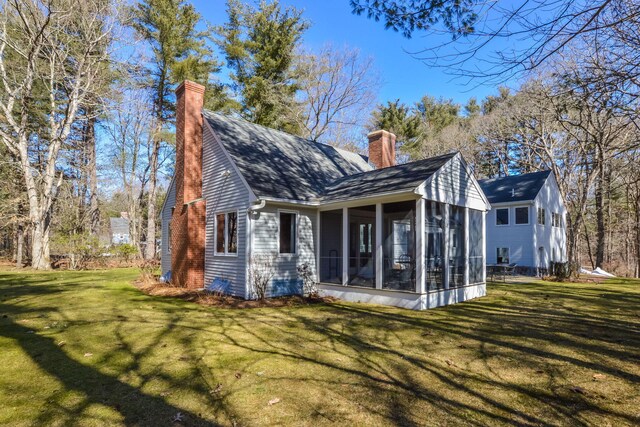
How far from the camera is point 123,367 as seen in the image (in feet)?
15.7

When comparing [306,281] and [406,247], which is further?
[406,247]

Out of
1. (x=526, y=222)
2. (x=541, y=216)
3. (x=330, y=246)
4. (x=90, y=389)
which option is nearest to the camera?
(x=90, y=389)

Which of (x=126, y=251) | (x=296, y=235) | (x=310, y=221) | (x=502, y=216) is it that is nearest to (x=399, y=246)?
(x=310, y=221)

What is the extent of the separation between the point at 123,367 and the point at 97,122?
26.5 m

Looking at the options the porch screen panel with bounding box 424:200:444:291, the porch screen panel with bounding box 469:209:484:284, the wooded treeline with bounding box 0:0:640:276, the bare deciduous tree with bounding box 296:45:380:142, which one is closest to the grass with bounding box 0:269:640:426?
the porch screen panel with bounding box 424:200:444:291

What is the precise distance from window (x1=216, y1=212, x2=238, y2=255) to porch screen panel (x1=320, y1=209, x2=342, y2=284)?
286cm

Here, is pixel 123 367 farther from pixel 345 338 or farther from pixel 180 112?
pixel 180 112

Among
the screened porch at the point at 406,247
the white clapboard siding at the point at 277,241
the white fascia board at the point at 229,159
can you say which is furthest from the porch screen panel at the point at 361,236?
the white fascia board at the point at 229,159

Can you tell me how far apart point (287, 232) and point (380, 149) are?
28.5 feet

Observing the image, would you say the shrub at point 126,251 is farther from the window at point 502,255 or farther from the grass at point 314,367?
the window at point 502,255

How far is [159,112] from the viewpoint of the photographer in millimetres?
24781

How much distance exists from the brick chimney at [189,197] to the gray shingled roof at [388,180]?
14.4 ft

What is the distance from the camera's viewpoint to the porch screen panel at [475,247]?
11.3 metres

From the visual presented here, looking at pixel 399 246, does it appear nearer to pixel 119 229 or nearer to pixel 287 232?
pixel 287 232
